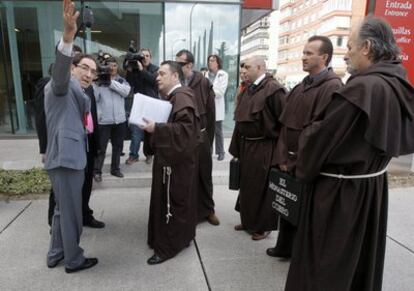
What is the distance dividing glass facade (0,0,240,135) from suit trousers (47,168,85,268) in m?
5.92

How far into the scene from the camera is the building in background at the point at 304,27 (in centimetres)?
5305

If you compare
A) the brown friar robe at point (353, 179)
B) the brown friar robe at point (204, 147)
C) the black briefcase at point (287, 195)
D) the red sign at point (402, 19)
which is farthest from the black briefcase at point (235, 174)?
the red sign at point (402, 19)

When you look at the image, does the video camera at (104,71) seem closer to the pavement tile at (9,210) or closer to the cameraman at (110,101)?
the cameraman at (110,101)

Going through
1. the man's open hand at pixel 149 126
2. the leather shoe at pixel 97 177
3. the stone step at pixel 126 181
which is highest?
the man's open hand at pixel 149 126

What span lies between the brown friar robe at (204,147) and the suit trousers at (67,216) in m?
1.45

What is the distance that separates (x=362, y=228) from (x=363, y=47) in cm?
109

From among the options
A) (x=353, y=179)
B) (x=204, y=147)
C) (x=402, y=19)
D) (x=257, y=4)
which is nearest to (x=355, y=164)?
(x=353, y=179)

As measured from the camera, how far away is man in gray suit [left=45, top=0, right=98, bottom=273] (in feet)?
7.84

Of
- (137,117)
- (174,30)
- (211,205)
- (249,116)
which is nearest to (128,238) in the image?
(211,205)

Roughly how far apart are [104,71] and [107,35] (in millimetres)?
4293

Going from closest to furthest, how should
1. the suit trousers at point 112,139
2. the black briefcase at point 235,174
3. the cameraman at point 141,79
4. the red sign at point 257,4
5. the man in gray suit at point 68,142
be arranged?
the man in gray suit at point 68,142 → the black briefcase at point 235,174 → the cameraman at point 141,79 → the suit trousers at point 112,139 → the red sign at point 257,4

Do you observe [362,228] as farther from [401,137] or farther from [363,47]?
[363,47]

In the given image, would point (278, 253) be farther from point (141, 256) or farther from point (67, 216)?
point (67, 216)

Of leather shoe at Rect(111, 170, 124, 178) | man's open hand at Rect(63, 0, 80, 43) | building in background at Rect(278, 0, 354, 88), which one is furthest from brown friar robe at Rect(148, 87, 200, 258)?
building in background at Rect(278, 0, 354, 88)
